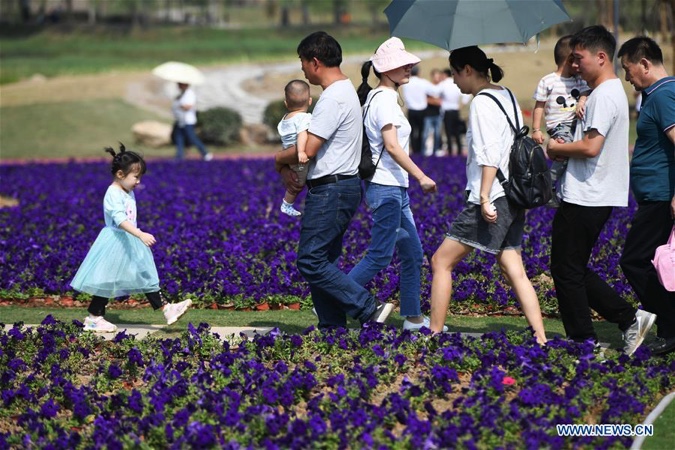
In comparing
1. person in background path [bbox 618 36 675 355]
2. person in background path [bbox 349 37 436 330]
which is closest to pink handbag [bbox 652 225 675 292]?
person in background path [bbox 618 36 675 355]

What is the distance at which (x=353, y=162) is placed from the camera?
7.04 m

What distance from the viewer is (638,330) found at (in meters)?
6.84

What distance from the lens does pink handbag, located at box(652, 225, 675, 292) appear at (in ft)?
21.8

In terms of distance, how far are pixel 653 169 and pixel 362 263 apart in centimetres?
206

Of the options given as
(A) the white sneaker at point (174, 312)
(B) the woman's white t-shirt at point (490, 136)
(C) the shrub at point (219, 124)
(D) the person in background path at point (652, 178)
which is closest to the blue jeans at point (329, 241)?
(B) the woman's white t-shirt at point (490, 136)

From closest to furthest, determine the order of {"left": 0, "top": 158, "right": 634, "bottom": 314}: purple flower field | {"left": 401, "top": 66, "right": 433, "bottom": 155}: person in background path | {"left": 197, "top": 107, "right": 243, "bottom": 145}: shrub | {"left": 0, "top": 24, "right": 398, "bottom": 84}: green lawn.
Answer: {"left": 0, "top": 158, "right": 634, "bottom": 314}: purple flower field
{"left": 401, "top": 66, "right": 433, "bottom": 155}: person in background path
{"left": 197, "top": 107, "right": 243, "bottom": 145}: shrub
{"left": 0, "top": 24, "right": 398, "bottom": 84}: green lawn

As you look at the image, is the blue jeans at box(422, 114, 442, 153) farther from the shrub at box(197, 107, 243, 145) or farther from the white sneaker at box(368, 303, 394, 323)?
the white sneaker at box(368, 303, 394, 323)

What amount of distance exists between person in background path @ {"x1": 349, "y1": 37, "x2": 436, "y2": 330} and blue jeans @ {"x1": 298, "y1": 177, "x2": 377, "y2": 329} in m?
0.22

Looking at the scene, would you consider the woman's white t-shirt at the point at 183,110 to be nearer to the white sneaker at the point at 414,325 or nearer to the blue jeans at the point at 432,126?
the blue jeans at the point at 432,126

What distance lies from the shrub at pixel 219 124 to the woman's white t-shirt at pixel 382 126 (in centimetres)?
2191

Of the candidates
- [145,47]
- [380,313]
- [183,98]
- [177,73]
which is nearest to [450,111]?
[183,98]

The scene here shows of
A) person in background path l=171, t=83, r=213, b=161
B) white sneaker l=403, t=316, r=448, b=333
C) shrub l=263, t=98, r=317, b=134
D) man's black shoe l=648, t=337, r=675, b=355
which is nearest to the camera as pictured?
man's black shoe l=648, t=337, r=675, b=355

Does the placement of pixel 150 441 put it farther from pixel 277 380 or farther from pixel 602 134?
pixel 602 134

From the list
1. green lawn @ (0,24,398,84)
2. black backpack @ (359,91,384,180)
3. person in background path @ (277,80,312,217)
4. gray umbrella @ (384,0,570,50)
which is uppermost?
gray umbrella @ (384,0,570,50)
